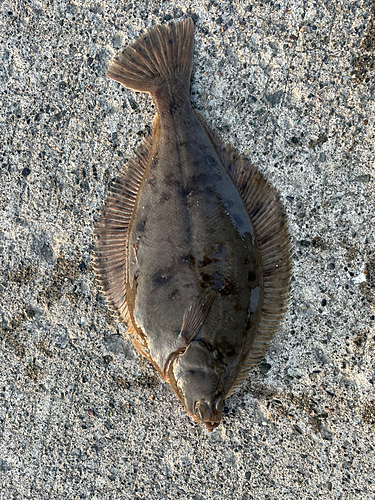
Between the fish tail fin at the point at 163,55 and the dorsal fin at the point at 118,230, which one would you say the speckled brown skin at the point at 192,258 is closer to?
the dorsal fin at the point at 118,230

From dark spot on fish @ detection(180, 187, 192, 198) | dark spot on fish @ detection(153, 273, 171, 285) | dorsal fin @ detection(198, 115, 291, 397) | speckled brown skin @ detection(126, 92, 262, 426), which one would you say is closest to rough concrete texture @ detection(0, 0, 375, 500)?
dorsal fin @ detection(198, 115, 291, 397)

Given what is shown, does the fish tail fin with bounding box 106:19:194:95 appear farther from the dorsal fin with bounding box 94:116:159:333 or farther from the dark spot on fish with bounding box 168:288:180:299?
the dark spot on fish with bounding box 168:288:180:299

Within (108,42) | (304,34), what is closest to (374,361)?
(304,34)

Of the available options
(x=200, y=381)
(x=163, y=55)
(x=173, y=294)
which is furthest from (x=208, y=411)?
(x=163, y=55)

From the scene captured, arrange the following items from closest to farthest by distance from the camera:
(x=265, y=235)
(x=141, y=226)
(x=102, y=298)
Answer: (x=141, y=226), (x=265, y=235), (x=102, y=298)

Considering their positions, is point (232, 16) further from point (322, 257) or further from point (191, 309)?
point (191, 309)

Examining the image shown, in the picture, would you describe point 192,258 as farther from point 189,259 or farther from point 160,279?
point 160,279
